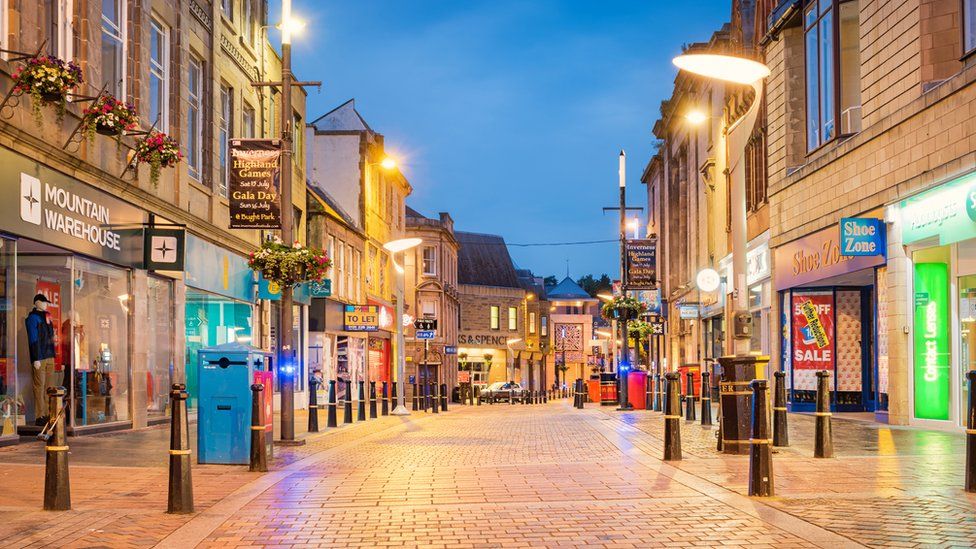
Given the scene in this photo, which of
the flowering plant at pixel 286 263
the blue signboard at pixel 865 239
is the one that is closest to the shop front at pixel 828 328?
the blue signboard at pixel 865 239

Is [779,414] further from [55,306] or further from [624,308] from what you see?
[624,308]

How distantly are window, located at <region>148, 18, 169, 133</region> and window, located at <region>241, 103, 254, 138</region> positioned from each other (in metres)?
5.91

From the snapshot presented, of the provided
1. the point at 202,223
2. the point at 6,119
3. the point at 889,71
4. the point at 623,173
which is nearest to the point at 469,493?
the point at 6,119

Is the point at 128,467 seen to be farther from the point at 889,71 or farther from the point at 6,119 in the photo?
the point at 889,71

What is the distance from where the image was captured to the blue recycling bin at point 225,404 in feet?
41.4

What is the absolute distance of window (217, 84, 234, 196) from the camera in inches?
1005

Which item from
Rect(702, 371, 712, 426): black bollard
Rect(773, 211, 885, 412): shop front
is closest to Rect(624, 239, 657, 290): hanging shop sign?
Rect(773, 211, 885, 412): shop front

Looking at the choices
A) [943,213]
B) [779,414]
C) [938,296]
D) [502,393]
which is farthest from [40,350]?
[502,393]

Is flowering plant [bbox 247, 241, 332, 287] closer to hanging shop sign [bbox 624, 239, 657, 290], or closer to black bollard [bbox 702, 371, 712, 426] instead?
black bollard [bbox 702, 371, 712, 426]

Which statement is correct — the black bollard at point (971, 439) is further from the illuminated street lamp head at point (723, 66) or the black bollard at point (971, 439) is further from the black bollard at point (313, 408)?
the black bollard at point (313, 408)

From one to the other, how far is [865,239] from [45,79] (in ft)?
43.7

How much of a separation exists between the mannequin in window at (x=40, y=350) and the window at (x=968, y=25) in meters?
13.7

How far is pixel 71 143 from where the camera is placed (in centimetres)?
1611

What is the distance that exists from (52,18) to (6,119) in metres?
2.52
